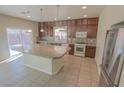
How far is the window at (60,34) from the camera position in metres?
6.88

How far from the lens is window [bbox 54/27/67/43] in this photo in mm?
6883

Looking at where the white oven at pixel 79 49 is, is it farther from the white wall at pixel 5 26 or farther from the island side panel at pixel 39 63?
the white wall at pixel 5 26

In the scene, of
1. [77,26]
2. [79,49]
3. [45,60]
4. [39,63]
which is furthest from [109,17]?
[77,26]

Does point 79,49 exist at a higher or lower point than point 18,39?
lower

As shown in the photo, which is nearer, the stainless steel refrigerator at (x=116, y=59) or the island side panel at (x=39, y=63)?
the stainless steel refrigerator at (x=116, y=59)

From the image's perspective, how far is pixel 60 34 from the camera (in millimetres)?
7070

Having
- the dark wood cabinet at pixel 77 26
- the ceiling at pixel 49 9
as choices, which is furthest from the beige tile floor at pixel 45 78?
the dark wood cabinet at pixel 77 26

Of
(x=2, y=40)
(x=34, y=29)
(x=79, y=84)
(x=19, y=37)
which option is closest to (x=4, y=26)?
(x=2, y=40)

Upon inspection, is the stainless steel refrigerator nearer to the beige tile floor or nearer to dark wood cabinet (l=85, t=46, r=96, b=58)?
the beige tile floor

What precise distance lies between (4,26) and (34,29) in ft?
8.67

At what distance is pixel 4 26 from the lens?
4.95 m

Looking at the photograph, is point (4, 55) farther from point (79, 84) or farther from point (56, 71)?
point (79, 84)

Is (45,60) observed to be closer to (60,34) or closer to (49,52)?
(49,52)

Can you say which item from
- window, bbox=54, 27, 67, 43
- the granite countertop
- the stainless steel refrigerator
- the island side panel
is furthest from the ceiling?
window, bbox=54, 27, 67, 43
